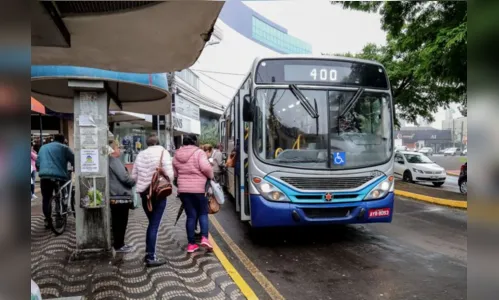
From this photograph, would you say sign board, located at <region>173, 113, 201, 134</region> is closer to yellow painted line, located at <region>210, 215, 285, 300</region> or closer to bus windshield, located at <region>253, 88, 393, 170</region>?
yellow painted line, located at <region>210, 215, 285, 300</region>

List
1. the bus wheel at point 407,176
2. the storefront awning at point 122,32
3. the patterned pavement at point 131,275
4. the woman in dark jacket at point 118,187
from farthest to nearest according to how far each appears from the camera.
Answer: the bus wheel at point 407,176
the woman in dark jacket at point 118,187
the patterned pavement at point 131,275
the storefront awning at point 122,32

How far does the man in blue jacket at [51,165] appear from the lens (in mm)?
6547

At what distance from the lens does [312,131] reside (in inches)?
235

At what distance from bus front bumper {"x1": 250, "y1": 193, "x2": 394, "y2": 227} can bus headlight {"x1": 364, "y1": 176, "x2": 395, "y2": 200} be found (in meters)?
0.07

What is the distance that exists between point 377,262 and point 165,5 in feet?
14.7

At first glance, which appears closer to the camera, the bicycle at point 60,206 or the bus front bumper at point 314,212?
the bus front bumper at point 314,212

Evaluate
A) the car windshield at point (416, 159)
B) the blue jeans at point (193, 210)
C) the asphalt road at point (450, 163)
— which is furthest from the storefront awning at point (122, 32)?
the asphalt road at point (450, 163)

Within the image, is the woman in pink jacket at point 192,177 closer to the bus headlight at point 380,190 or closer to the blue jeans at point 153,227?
the blue jeans at point 153,227

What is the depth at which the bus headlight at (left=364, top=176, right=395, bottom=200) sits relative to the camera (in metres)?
5.96

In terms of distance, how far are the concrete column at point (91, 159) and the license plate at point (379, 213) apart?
164 inches

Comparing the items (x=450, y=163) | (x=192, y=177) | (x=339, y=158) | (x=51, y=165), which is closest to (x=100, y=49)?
(x=192, y=177)

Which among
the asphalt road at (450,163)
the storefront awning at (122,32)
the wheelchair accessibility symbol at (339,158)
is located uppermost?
the storefront awning at (122,32)
